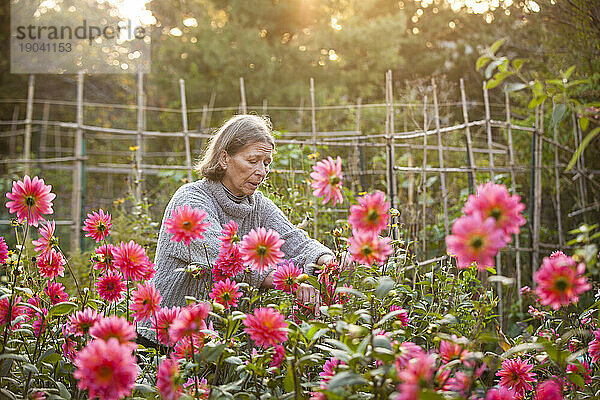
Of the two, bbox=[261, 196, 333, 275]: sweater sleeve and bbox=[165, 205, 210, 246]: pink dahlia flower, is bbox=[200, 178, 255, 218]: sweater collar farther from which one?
bbox=[165, 205, 210, 246]: pink dahlia flower

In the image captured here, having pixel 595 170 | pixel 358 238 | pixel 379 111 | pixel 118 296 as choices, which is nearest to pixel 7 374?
pixel 118 296

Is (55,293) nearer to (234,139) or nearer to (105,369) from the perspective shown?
(105,369)

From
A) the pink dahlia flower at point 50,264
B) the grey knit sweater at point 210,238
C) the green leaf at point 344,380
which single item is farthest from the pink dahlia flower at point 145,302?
the grey knit sweater at point 210,238

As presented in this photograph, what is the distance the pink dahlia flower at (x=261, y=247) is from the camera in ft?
3.26

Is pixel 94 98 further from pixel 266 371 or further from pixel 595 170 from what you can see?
pixel 266 371

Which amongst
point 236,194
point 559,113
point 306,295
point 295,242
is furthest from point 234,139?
point 559,113

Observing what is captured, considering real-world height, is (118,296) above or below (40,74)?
below

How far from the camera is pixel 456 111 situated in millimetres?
10508

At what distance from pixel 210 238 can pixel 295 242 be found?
0.41 meters

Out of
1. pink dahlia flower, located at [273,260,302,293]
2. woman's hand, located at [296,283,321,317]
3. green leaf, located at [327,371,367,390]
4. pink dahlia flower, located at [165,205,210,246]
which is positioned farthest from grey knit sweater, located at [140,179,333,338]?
green leaf, located at [327,371,367,390]

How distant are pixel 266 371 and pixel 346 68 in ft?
32.1

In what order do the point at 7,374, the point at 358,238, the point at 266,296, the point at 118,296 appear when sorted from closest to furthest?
1. the point at 358,238
2. the point at 7,374
3. the point at 118,296
4. the point at 266,296

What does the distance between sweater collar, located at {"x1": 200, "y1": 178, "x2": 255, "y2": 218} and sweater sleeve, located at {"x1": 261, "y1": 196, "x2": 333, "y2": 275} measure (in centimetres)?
11

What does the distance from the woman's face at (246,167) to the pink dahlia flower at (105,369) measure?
1.32 metres
